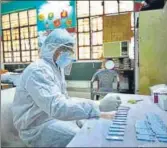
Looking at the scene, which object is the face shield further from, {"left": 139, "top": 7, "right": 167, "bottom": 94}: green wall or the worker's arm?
{"left": 139, "top": 7, "right": 167, "bottom": 94}: green wall

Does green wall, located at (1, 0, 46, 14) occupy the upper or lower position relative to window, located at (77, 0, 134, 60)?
upper

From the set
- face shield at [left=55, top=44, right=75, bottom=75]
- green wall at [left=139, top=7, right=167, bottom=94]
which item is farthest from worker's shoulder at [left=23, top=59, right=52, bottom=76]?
green wall at [left=139, top=7, right=167, bottom=94]

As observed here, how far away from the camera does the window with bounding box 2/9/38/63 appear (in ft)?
17.3

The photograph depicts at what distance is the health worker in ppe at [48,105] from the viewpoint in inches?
41.0

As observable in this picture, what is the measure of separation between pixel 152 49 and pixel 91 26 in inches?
101

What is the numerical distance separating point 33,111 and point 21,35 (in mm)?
4713

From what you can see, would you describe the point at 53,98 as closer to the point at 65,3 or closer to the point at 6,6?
the point at 65,3

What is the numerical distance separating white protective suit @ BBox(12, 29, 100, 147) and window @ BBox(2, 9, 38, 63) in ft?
13.3

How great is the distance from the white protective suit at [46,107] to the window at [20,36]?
4.07 metres

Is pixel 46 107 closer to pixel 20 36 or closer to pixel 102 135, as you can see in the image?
pixel 102 135

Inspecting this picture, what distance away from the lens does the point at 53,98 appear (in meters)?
1.04

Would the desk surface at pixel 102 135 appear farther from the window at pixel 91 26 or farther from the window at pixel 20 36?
the window at pixel 20 36

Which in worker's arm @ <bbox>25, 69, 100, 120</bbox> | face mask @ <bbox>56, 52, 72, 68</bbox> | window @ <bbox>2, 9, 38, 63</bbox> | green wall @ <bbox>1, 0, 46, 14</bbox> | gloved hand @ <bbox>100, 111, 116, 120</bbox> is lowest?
gloved hand @ <bbox>100, 111, 116, 120</bbox>

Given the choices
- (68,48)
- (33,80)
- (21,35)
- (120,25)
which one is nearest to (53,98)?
(33,80)
